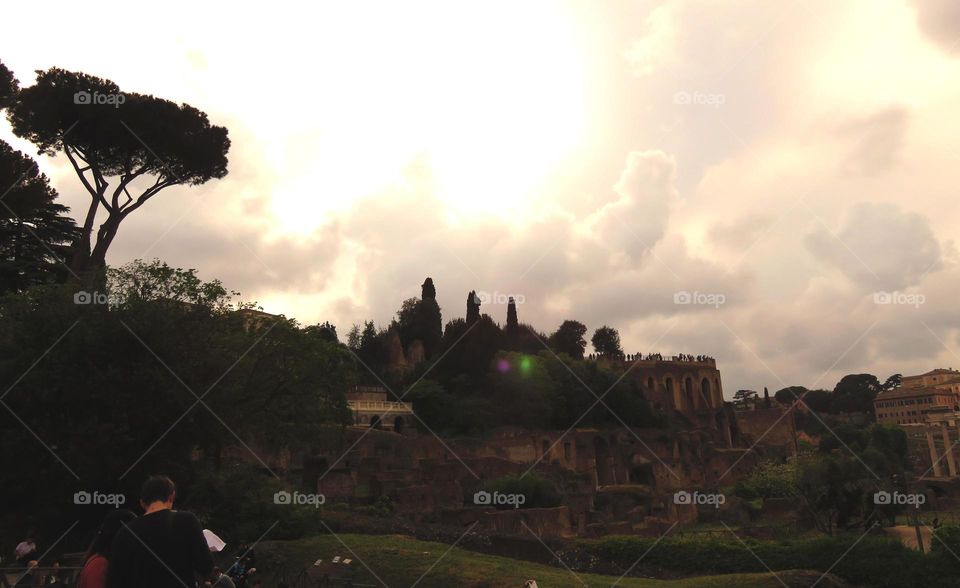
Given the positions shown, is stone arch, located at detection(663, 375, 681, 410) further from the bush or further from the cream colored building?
the bush

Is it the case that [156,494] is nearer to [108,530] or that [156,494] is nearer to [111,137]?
[108,530]

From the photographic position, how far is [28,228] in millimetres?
28297

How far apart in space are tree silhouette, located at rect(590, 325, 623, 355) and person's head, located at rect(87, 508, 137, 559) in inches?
3192

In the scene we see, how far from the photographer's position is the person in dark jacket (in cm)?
443

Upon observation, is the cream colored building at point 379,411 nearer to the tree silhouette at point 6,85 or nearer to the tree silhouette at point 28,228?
the tree silhouette at point 28,228

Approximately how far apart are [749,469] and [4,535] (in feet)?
158

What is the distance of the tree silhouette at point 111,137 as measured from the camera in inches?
1074

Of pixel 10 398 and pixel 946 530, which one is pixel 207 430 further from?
pixel 946 530

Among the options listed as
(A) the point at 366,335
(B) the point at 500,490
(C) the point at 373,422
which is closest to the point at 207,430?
(B) the point at 500,490

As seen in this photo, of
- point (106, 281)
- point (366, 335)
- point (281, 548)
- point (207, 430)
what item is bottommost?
point (281, 548)

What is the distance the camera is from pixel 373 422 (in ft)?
158

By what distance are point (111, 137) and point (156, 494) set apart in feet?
90.7

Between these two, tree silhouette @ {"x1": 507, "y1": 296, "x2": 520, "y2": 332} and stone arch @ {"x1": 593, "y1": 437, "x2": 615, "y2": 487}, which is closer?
stone arch @ {"x1": 593, "y1": 437, "x2": 615, "y2": 487}

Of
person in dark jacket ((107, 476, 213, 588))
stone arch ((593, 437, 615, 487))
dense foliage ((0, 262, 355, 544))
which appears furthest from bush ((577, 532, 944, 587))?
stone arch ((593, 437, 615, 487))
